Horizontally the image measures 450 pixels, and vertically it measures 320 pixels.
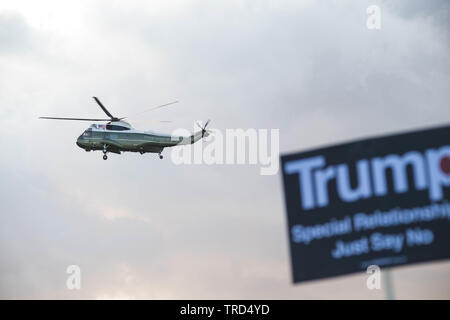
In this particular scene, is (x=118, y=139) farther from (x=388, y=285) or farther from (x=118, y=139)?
(x=388, y=285)

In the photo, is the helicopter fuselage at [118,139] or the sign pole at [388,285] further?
the helicopter fuselage at [118,139]

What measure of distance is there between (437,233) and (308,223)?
380 centimetres

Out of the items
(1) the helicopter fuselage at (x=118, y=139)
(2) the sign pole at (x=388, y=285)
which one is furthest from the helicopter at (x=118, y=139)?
(2) the sign pole at (x=388, y=285)

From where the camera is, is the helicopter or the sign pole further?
the helicopter

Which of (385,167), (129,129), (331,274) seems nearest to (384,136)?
(385,167)

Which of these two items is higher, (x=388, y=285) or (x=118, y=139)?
(x=118, y=139)

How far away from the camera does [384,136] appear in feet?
63.3

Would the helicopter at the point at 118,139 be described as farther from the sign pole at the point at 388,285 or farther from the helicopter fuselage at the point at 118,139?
the sign pole at the point at 388,285

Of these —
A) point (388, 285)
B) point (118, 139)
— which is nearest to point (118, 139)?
point (118, 139)

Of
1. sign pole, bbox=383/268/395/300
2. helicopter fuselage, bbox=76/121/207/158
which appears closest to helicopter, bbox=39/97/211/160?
helicopter fuselage, bbox=76/121/207/158

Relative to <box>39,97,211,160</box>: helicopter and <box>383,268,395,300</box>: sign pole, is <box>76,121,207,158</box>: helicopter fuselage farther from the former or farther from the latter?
<box>383,268,395,300</box>: sign pole

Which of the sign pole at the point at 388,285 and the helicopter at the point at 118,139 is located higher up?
the helicopter at the point at 118,139

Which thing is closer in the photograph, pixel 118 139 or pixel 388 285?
pixel 388 285

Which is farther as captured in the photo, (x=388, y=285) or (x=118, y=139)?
(x=118, y=139)
